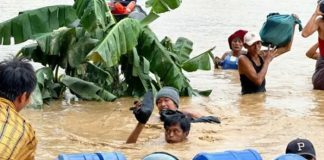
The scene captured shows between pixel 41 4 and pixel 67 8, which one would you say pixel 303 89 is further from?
pixel 41 4

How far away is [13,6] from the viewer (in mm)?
20875

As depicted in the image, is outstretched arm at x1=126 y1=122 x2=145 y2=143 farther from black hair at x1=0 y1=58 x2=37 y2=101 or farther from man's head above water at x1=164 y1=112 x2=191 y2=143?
black hair at x1=0 y1=58 x2=37 y2=101

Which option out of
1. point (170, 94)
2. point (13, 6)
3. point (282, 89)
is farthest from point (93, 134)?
point (13, 6)

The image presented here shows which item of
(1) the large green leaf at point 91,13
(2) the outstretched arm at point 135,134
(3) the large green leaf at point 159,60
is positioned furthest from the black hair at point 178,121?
(3) the large green leaf at point 159,60

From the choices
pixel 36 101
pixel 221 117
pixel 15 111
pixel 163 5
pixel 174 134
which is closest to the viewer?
pixel 15 111

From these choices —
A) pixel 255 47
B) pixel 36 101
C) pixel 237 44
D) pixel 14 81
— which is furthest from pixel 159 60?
pixel 14 81

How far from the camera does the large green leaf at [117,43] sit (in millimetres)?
8811

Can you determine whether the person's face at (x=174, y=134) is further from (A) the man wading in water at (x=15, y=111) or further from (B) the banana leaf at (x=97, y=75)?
(A) the man wading in water at (x=15, y=111)

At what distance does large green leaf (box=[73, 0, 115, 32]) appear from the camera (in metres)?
9.17

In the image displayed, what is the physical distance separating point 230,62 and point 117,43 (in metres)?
4.09

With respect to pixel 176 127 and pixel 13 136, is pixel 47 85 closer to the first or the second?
pixel 176 127

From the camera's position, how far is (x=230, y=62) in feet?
42.3

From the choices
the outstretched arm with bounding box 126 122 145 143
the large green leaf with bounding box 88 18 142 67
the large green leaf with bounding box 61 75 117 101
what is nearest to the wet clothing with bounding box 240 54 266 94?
the large green leaf with bounding box 88 18 142 67

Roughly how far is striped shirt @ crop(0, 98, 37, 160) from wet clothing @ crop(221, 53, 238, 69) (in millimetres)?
8861
